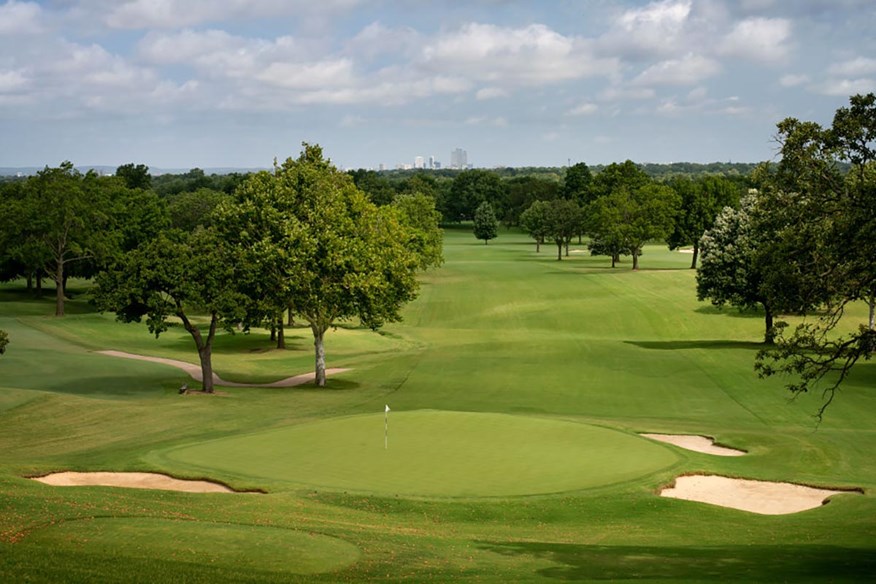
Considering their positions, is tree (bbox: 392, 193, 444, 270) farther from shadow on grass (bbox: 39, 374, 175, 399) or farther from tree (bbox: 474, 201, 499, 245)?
shadow on grass (bbox: 39, 374, 175, 399)

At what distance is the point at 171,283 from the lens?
1698 inches

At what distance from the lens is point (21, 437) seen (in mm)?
34781

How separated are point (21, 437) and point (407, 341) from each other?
41907 mm

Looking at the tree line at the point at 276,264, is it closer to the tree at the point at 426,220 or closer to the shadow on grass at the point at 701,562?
the shadow on grass at the point at 701,562

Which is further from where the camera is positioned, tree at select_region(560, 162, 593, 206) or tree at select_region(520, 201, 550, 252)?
tree at select_region(560, 162, 593, 206)

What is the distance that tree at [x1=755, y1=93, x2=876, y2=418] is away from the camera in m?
21.8

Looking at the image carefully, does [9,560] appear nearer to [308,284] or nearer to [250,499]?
[250,499]

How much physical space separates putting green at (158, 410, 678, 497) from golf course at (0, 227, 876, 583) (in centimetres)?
12

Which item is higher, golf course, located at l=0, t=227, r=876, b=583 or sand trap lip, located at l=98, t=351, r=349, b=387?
golf course, located at l=0, t=227, r=876, b=583

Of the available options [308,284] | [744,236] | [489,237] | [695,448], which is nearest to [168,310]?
[308,284]

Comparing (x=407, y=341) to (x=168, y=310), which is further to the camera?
(x=407, y=341)

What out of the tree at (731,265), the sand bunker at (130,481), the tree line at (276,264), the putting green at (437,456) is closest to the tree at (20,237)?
the tree line at (276,264)

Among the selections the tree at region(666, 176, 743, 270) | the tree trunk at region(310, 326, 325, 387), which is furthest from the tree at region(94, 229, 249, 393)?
the tree at region(666, 176, 743, 270)

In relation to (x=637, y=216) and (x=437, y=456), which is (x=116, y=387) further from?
(x=637, y=216)
